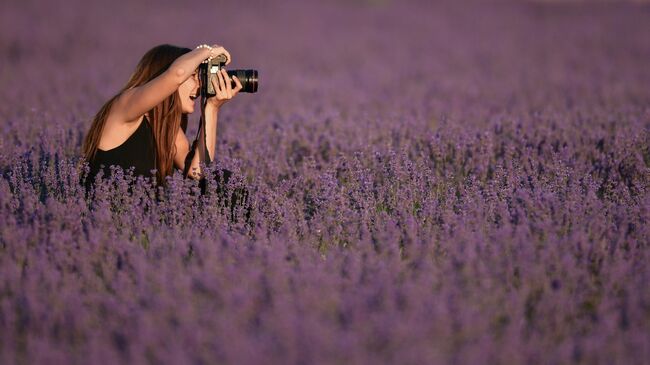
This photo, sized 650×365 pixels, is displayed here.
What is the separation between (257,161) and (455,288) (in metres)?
2.09

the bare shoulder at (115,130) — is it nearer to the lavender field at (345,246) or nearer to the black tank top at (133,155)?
the black tank top at (133,155)

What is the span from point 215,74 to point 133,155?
539 millimetres

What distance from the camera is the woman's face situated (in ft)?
11.2

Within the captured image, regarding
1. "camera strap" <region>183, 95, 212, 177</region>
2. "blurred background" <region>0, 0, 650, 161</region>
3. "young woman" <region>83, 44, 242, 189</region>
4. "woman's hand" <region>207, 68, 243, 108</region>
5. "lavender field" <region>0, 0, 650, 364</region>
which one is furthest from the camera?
"blurred background" <region>0, 0, 650, 161</region>

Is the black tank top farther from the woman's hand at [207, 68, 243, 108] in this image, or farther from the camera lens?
the camera lens

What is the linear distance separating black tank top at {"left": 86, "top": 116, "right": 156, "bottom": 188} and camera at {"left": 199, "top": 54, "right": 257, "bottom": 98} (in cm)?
32

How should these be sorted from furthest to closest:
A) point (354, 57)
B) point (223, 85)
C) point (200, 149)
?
point (354, 57) → point (200, 149) → point (223, 85)

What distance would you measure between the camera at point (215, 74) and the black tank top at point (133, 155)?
1.06ft

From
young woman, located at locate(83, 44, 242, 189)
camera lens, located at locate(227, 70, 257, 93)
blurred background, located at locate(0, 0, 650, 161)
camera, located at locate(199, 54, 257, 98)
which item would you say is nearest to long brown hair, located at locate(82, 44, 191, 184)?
young woman, located at locate(83, 44, 242, 189)

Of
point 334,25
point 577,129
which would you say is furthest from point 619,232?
point 334,25

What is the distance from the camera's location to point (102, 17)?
1178 centimetres

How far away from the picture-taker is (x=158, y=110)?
10.8 ft

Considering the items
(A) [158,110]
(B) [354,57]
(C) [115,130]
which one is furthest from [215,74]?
(B) [354,57]

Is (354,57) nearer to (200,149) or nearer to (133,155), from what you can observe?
(200,149)
